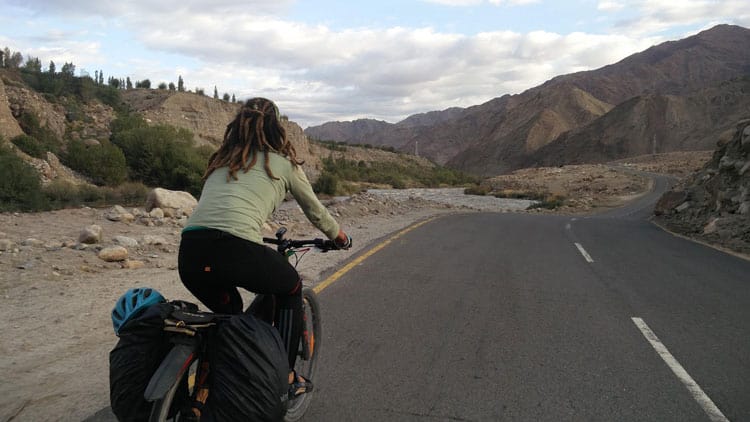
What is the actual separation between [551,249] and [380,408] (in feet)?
31.0

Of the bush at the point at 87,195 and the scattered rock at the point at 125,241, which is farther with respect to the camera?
the bush at the point at 87,195

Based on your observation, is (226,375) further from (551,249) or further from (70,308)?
(551,249)

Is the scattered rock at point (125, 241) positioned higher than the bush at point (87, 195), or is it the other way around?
the scattered rock at point (125, 241)

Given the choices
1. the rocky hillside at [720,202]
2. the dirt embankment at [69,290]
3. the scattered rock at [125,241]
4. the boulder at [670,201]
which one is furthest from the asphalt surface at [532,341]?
the boulder at [670,201]

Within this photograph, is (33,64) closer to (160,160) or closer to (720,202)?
(160,160)

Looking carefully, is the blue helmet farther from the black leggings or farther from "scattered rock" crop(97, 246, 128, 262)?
"scattered rock" crop(97, 246, 128, 262)

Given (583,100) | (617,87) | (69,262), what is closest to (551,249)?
(69,262)

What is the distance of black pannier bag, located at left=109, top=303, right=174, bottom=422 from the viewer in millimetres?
2850

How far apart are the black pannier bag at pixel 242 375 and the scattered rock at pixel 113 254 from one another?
6861 millimetres

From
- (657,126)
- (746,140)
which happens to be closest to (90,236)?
(746,140)

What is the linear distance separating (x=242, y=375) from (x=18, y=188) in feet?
64.4

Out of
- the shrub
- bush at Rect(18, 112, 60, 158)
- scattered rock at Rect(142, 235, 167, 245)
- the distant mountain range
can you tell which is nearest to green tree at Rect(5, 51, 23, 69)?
bush at Rect(18, 112, 60, 158)

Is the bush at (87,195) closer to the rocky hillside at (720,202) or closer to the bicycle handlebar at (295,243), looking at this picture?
the bicycle handlebar at (295,243)

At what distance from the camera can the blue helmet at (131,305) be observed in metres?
2.92
